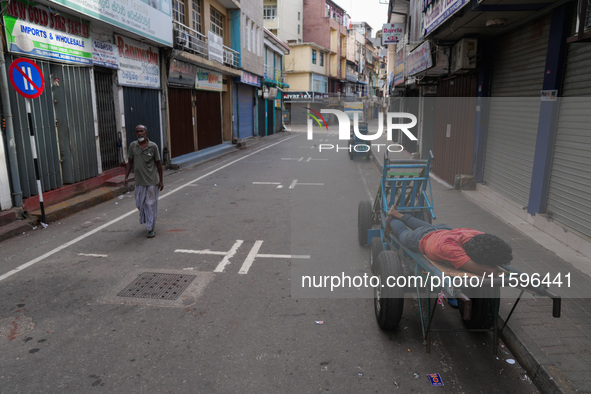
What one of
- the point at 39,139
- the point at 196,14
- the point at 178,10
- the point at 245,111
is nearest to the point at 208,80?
the point at 196,14

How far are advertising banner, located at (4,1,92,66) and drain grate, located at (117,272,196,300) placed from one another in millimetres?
5832

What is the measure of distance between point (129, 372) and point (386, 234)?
328cm

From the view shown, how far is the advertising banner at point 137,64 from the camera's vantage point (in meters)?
12.5

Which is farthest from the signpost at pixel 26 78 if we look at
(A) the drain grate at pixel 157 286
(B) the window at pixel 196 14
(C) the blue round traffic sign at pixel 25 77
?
(B) the window at pixel 196 14

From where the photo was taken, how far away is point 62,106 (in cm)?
967

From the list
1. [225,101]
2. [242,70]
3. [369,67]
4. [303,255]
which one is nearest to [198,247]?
[303,255]

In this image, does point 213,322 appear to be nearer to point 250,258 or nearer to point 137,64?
point 250,258

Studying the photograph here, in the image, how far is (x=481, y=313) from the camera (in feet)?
13.3

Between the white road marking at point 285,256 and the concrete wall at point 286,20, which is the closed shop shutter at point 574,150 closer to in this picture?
the white road marking at point 285,256

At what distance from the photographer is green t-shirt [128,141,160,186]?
7121 mm

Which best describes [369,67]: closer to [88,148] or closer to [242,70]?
[242,70]

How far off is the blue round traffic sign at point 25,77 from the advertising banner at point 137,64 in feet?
16.0

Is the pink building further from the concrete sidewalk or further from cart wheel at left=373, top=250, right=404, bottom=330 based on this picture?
cart wheel at left=373, top=250, right=404, bottom=330

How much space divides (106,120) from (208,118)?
370 inches
